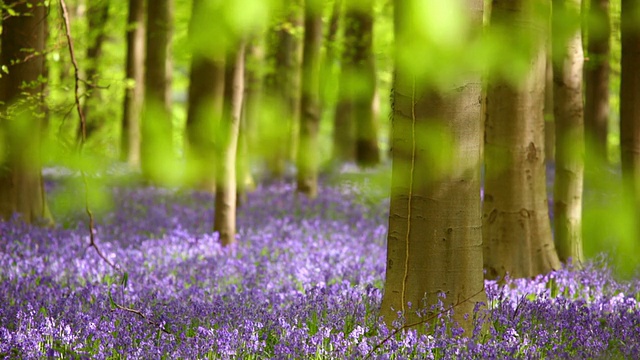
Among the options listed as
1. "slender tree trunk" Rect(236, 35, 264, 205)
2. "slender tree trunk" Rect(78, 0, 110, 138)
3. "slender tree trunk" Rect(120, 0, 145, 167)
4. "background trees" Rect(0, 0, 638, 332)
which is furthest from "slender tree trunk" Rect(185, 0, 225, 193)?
"slender tree trunk" Rect(78, 0, 110, 138)

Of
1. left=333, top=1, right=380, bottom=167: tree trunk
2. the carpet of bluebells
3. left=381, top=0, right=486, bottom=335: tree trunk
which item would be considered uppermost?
left=333, top=1, right=380, bottom=167: tree trunk

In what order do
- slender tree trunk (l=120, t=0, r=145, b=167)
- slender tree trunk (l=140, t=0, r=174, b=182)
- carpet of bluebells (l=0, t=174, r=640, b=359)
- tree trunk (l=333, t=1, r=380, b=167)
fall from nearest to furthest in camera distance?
carpet of bluebells (l=0, t=174, r=640, b=359)
slender tree trunk (l=140, t=0, r=174, b=182)
slender tree trunk (l=120, t=0, r=145, b=167)
tree trunk (l=333, t=1, r=380, b=167)

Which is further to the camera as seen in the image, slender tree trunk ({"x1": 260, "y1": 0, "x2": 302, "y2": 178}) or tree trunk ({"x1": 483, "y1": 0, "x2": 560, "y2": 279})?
slender tree trunk ({"x1": 260, "y1": 0, "x2": 302, "y2": 178})

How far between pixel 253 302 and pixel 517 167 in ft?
9.21

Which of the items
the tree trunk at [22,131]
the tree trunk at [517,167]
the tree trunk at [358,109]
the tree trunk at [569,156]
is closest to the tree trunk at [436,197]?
the tree trunk at [517,167]

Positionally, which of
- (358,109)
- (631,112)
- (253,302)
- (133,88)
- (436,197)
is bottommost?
(253,302)

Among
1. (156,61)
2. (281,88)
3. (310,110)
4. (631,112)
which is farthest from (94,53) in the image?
(631,112)

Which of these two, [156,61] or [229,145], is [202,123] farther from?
[229,145]

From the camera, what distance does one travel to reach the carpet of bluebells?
4.30m

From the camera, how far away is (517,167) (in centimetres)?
667

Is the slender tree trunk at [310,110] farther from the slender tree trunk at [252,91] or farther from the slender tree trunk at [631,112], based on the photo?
the slender tree trunk at [631,112]

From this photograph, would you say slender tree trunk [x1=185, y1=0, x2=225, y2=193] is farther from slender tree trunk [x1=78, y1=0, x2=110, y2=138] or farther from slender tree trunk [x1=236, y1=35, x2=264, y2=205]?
slender tree trunk [x1=78, y1=0, x2=110, y2=138]

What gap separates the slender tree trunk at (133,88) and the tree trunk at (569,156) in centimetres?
1107

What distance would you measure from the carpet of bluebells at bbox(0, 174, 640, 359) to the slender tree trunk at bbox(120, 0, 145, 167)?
8759 millimetres
